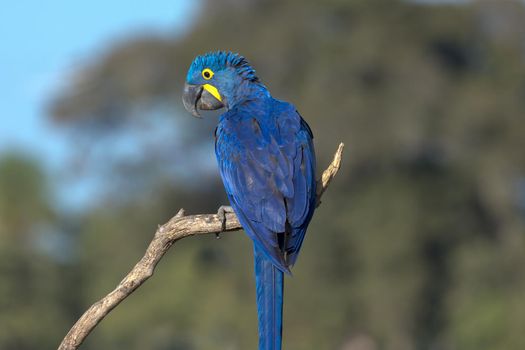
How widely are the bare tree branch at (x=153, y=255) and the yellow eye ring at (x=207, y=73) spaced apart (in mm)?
1283

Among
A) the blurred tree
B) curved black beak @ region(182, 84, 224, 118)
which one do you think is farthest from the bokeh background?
Result: curved black beak @ region(182, 84, 224, 118)

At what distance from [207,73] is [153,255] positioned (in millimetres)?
1676

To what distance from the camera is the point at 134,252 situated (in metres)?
33.6

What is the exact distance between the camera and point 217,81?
7980 millimetres

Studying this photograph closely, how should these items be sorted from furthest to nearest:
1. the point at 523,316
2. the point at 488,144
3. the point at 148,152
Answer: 1. the point at 148,152
2. the point at 488,144
3. the point at 523,316

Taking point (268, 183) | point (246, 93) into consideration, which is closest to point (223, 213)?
point (268, 183)

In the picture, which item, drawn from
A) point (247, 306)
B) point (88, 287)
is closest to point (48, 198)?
point (88, 287)

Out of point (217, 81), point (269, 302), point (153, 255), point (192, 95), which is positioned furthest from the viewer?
point (192, 95)

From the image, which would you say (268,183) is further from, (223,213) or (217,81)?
(217,81)

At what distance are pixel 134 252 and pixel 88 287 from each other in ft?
5.80

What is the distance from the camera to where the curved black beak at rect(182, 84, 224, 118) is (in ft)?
26.5

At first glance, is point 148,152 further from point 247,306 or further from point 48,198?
point 247,306

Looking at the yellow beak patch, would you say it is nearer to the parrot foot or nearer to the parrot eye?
the parrot eye

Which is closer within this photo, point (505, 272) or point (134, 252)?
point (505, 272)
